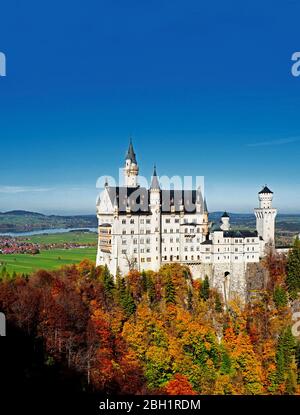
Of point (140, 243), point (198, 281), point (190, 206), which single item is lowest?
point (198, 281)

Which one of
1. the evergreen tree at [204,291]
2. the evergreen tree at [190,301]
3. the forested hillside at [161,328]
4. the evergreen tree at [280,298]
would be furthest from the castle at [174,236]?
the evergreen tree at [190,301]

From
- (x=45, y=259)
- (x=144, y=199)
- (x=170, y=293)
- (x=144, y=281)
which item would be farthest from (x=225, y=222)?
(x=45, y=259)

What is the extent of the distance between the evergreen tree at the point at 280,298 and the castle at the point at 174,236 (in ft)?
14.7

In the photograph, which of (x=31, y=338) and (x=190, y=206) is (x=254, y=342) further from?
(x=31, y=338)

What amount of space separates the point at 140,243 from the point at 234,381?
21.6m

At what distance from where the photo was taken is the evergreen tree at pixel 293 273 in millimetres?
69500

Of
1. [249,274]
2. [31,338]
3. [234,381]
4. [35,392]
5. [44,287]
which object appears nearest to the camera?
[35,392]

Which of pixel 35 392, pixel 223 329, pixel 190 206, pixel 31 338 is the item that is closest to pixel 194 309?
pixel 223 329

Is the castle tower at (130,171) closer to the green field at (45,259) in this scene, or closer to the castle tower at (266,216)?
the castle tower at (266,216)

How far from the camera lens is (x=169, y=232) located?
239 feet

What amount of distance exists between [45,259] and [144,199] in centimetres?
4511

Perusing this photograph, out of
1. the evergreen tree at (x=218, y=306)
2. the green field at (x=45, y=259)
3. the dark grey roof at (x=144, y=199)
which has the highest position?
the dark grey roof at (x=144, y=199)

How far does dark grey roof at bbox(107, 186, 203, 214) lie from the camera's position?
70.2 metres

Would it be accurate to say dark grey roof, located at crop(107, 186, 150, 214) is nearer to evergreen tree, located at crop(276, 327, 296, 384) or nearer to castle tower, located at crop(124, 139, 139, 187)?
castle tower, located at crop(124, 139, 139, 187)
